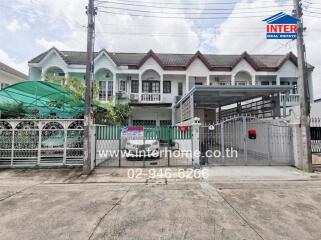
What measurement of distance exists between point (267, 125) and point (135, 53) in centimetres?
1714

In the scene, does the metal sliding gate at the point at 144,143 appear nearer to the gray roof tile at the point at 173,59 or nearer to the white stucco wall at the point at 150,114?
the white stucco wall at the point at 150,114

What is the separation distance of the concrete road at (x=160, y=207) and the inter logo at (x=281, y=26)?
5581 mm

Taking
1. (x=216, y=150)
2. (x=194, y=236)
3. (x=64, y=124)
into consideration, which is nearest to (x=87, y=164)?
(x=64, y=124)

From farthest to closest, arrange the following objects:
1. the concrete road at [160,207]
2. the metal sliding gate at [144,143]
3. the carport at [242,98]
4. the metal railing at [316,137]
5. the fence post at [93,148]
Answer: the metal railing at [316,137], the carport at [242,98], the metal sliding gate at [144,143], the fence post at [93,148], the concrete road at [160,207]

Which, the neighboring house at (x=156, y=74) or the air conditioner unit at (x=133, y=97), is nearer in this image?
the air conditioner unit at (x=133, y=97)

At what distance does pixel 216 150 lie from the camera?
9.01m

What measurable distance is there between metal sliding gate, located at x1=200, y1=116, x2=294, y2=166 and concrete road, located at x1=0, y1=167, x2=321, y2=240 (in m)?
1.73

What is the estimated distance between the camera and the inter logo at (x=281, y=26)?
24.1 ft

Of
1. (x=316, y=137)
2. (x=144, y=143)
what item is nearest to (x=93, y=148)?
(x=144, y=143)

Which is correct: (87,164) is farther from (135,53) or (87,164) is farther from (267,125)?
(135,53)

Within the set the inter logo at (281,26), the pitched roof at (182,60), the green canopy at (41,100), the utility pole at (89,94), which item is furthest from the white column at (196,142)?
the pitched roof at (182,60)

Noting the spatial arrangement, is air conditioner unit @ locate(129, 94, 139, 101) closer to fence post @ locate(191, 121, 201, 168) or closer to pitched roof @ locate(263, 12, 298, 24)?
fence post @ locate(191, 121, 201, 168)

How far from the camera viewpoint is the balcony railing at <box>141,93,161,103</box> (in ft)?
54.3

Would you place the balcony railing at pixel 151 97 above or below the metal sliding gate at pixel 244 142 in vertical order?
above
